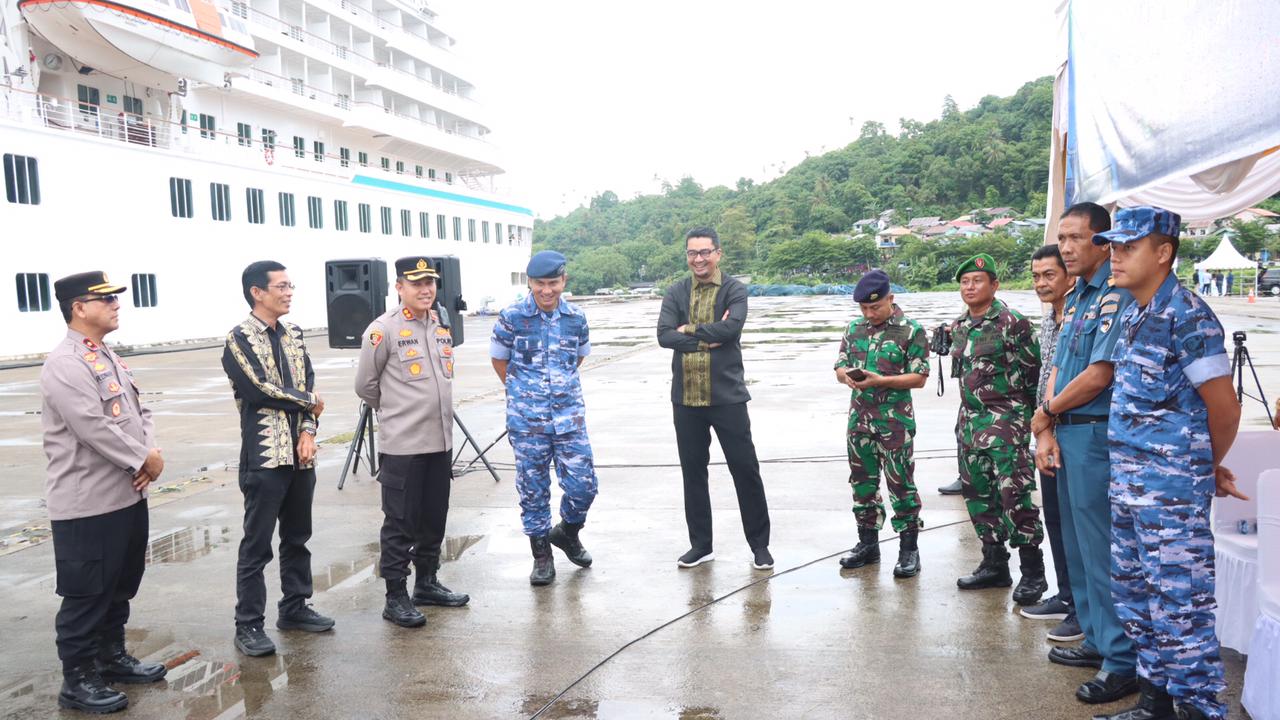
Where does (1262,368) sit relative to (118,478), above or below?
below

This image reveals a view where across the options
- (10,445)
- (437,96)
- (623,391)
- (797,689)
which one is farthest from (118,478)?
(437,96)

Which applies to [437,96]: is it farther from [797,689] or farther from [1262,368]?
[797,689]

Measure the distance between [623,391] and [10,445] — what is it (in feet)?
24.6

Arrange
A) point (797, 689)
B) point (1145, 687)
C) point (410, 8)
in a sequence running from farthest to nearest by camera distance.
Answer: point (410, 8)
point (797, 689)
point (1145, 687)

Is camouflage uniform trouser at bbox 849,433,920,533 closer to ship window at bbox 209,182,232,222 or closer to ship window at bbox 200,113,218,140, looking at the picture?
ship window at bbox 209,182,232,222

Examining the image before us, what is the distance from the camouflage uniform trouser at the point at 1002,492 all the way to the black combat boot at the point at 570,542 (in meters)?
2.07

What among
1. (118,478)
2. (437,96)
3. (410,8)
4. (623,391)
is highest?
(410,8)

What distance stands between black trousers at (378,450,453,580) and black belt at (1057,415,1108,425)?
273 cm

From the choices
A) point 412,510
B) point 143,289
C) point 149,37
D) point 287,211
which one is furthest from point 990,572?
point 287,211

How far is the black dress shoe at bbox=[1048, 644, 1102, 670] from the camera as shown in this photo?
3535 millimetres

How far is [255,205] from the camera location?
101 ft

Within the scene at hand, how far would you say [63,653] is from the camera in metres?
3.44

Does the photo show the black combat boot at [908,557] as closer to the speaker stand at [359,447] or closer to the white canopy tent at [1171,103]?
the white canopy tent at [1171,103]

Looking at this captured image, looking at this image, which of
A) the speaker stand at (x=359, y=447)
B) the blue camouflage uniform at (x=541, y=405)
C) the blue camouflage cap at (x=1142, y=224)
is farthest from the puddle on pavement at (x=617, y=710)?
the speaker stand at (x=359, y=447)
